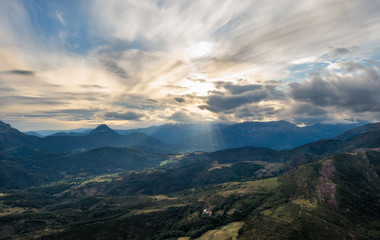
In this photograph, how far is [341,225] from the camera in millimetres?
Answer: 198625

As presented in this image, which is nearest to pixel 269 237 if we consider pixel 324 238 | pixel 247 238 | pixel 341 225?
pixel 247 238

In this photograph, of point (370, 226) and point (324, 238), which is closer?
point (324, 238)

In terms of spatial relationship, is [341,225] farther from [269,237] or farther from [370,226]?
[269,237]

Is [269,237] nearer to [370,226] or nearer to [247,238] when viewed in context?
[247,238]

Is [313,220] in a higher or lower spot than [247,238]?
higher

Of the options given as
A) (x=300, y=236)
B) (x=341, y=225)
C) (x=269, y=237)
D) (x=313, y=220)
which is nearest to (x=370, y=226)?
(x=341, y=225)

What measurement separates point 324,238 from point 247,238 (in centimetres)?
6717

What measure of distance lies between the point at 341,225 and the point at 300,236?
5483 centimetres

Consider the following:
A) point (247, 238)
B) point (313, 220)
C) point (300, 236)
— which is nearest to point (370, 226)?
point (313, 220)

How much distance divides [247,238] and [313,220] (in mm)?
67792

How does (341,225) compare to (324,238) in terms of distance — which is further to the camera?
(341,225)

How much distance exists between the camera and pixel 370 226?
653 feet

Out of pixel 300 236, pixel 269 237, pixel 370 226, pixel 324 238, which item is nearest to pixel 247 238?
pixel 269 237

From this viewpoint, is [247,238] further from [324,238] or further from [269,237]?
[324,238]
